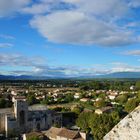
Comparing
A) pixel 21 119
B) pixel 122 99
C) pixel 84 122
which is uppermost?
pixel 122 99

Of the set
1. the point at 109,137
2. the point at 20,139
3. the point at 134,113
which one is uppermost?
the point at 134,113

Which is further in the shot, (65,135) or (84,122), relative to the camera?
(84,122)

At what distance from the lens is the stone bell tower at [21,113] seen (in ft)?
157

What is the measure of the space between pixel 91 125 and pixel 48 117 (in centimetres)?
1107

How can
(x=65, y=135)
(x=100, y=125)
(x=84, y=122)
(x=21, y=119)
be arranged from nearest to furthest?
(x=65, y=135) < (x=100, y=125) < (x=84, y=122) < (x=21, y=119)

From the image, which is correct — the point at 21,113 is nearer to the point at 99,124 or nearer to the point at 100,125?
the point at 99,124

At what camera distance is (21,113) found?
159ft

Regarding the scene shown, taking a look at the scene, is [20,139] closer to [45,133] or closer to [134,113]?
[45,133]

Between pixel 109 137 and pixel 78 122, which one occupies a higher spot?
pixel 109 137

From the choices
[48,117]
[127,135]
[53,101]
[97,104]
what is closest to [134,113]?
[127,135]

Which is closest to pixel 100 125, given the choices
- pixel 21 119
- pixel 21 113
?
pixel 21 113

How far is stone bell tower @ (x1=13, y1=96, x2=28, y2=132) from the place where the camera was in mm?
47875

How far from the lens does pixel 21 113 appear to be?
159ft

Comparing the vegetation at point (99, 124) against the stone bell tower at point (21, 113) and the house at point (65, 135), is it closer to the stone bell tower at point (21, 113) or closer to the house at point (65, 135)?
the house at point (65, 135)
